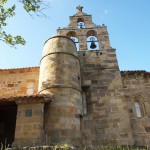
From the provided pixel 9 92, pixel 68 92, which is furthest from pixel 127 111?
pixel 9 92

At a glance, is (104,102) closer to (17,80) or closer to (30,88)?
(30,88)

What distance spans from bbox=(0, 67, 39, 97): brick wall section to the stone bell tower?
8.58 feet

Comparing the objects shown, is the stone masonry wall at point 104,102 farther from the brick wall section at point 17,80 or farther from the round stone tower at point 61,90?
the brick wall section at point 17,80

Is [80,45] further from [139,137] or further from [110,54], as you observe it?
[139,137]

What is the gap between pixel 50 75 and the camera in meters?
8.42

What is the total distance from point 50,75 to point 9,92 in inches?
117

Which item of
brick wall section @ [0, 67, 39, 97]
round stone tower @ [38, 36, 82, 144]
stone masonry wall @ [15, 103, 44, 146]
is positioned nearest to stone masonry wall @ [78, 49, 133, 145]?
round stone tower @ [38, 36, 82, 144]

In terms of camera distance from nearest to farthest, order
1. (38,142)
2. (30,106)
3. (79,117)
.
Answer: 1. (38,142)
2. (30,106)
3. (79,117)

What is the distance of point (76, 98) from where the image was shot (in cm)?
814

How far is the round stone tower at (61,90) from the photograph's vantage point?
7.18m

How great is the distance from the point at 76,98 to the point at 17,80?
3.93 metres

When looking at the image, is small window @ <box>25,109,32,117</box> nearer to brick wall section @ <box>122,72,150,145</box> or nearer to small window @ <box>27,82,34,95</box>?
small window @ <box>27,82,34,95</box>

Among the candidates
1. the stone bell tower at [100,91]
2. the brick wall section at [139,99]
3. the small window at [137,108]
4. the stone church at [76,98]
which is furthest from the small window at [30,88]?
the small window at [137,108]

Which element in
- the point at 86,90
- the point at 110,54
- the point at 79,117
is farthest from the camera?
the point at 110,54
